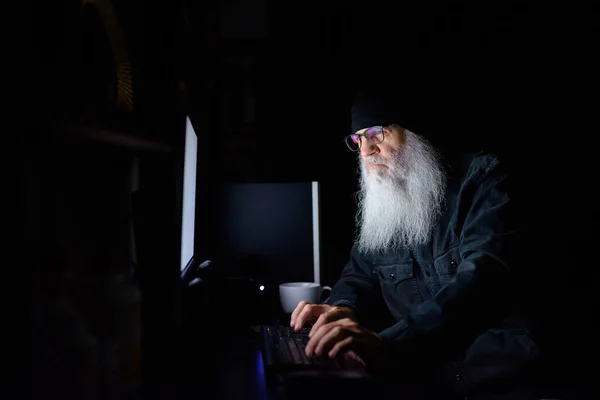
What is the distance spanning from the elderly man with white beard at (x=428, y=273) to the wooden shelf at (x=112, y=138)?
1.38 ft

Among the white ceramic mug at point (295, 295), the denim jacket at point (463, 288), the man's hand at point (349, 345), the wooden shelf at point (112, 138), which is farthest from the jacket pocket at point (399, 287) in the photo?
the wooden shelf at point (112, 138)

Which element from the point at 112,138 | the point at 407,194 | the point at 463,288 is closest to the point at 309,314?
the point at 463,288

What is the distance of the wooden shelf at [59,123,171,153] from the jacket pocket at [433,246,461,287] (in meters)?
0.83

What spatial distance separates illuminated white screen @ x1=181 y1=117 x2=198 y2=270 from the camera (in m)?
1.07

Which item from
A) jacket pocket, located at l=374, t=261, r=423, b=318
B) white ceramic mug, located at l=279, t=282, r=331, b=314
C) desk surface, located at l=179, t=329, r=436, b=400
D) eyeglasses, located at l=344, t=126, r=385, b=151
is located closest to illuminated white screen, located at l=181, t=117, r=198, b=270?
desk surface, located at l=179, t=329, r=436, b=400

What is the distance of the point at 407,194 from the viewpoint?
144cm

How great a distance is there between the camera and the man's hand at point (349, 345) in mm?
773

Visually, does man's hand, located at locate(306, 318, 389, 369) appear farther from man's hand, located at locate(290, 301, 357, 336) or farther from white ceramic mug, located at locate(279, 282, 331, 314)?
white ceramic mug, located at locate(279, 282, 331, 314)

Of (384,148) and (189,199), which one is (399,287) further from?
(189,199)

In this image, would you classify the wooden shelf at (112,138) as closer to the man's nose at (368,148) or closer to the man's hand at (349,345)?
the man's hand at (349,345)

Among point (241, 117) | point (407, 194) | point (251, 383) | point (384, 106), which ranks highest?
point (241, 117)

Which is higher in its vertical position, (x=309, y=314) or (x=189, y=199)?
(x=189, y=199)

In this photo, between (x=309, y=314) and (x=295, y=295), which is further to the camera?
(x=295, y=295)

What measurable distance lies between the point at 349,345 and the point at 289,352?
Answer: 14 centimetres
